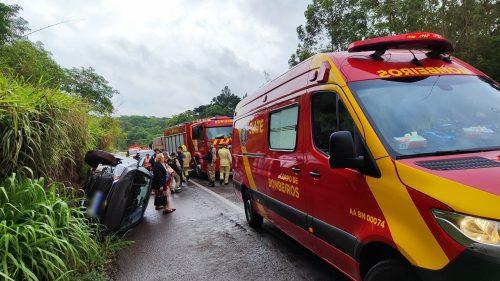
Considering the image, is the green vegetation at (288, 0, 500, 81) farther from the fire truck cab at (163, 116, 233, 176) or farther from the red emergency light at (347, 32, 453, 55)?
the red emergency light at (347, 32, 453, 55)

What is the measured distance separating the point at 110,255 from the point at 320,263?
314 centimetres

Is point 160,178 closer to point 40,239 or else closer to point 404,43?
point 40,239

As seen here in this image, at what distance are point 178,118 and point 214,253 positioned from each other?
9093cm

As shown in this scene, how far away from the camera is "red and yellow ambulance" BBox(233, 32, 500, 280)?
237 centimetres

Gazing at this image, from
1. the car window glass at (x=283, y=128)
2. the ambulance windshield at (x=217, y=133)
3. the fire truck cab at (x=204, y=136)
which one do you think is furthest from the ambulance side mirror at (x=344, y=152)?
the ambulance windshield at (x=217, y=133)

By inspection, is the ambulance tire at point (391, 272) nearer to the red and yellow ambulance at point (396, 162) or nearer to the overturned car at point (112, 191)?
the red and yellow ambulance at point (396, 162)

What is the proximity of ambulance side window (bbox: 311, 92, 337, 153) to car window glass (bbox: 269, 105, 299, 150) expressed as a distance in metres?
0.52

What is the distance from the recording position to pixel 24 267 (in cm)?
374

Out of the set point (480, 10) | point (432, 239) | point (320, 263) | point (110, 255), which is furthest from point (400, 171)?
point (480, 10)

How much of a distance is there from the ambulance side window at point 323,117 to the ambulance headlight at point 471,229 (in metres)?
1.58

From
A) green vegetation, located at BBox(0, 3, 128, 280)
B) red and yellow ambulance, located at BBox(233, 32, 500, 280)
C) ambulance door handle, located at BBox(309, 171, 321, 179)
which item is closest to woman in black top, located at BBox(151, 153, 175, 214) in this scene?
green vegetation, located at BBox(0, 3, 128, 280)

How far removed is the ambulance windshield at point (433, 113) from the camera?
3057mm

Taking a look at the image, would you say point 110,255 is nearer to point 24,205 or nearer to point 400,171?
point 24,205

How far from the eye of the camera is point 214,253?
5992 millimetres
